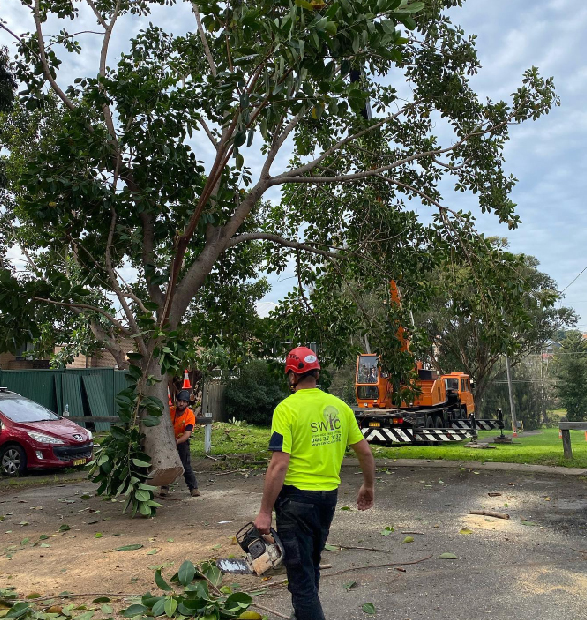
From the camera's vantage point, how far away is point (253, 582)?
5.70 meters

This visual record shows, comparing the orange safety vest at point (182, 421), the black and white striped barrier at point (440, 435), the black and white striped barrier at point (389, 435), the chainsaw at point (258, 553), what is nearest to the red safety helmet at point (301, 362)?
the chainsaw at point (258, 553)

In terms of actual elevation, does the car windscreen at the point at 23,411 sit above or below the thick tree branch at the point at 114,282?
below

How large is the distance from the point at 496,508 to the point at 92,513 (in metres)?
5.73

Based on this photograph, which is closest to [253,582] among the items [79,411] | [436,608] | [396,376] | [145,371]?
[436,608]

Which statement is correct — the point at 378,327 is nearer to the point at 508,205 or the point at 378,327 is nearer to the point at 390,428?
the point at 508,205

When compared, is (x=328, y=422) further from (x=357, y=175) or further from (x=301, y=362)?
(x=357, y=175)

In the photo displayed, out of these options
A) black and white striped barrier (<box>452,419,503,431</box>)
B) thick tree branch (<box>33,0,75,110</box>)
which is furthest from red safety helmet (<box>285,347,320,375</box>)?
black and white striped barrier (<box>452,419,503,431</box>)

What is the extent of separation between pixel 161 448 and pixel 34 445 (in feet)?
17.1

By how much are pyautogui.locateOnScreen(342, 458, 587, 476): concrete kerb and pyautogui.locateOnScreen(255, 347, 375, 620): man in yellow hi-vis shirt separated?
8.87m

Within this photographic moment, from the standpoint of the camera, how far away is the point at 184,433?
10.2 meters

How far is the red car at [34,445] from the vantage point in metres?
13.4

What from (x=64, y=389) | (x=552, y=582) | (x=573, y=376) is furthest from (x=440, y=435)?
(x=573, y=376)

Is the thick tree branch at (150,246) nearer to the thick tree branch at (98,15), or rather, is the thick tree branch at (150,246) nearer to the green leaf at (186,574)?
the thick tree branch at (98,15)

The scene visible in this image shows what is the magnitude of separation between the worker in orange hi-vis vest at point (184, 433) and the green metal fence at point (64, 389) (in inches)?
530
